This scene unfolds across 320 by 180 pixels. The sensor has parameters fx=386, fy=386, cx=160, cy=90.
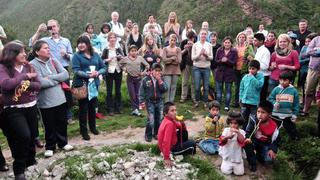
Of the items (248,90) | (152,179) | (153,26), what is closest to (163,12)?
(153,26)

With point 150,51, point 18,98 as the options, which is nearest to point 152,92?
point 150,51

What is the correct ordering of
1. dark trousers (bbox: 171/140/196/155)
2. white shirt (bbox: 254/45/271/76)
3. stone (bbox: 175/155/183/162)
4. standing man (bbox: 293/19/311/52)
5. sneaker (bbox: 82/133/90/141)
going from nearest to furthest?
stone (bbox: 175/155/183/162)
dark trousers (bbox: 171/140/196/155)
sneaker (bbox: 82/133/90/141)
white shirt (bbox: 254/45/271/76)
standing man (bbox: 293/19/311/52)

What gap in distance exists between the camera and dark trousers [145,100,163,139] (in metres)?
8.31

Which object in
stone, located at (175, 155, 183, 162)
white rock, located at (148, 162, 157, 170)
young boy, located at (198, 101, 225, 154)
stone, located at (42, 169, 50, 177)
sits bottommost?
stone, located at (42, 169, 50, 177)

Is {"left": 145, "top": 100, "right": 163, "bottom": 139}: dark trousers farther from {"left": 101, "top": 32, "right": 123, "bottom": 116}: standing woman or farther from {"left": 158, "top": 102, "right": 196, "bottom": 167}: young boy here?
{"left": 101, "top": 32, "right": 123, "bottom": 116}: standing woman

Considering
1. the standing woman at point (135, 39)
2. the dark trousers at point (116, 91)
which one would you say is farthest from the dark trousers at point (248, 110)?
the standing woman at point (135, 39)

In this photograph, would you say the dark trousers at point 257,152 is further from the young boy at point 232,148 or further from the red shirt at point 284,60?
the red shirt at point 284,60

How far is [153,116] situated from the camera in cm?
833

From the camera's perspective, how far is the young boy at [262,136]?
7.22 meters

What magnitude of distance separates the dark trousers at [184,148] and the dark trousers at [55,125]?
2.20 metres

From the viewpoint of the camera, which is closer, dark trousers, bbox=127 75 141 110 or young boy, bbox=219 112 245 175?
young boy, bbox=219 112 245 175

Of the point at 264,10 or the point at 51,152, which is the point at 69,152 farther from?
the point at 264,10

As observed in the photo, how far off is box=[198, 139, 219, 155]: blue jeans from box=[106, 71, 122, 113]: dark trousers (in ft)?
11.1

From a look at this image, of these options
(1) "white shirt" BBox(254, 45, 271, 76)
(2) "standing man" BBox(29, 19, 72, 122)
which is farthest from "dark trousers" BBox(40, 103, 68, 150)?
(1) "white shirt" BBox(254, 45, 271, 76)
